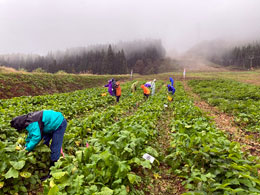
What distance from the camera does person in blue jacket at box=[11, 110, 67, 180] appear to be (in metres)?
3.78

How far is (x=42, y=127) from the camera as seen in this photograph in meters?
4.02

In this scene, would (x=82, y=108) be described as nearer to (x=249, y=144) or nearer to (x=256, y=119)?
(x=249, y=144)

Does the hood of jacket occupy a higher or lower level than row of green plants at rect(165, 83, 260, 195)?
higher

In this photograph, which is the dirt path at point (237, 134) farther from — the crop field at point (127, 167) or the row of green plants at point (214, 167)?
the row of green plants at point (214, 167)

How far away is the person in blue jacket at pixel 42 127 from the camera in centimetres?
378

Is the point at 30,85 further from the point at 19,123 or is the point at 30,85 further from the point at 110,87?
the point at 19,123

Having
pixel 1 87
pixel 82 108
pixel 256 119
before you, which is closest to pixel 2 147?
pixel 82 108

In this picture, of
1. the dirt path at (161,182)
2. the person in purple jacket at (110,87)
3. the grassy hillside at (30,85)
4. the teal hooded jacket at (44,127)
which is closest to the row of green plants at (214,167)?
→ the dirt path at (161,182)

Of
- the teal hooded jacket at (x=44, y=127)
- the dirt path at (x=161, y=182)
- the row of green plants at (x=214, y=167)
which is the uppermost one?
the teal hooded jacket at (x=44, y=127)

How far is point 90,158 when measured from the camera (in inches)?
137

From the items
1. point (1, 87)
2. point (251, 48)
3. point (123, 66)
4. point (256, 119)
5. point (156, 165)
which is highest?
point (251, 48)

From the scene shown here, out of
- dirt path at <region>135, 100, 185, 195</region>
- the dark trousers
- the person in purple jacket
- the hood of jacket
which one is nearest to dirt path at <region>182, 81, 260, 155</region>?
dirt path at <region>135, 100, 185, 195</region>

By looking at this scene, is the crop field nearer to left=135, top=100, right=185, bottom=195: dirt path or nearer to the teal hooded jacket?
left=135, top=100, right=185, bottom=195: dirt path

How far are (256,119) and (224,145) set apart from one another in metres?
5.27
